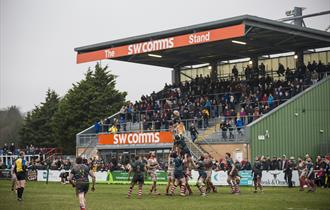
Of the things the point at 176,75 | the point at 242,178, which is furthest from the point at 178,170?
the point at 176,75

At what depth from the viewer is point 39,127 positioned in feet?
283

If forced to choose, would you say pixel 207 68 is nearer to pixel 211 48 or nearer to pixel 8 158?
pixel 211 48

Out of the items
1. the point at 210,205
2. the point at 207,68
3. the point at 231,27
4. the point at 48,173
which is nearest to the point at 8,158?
the point at 48,173

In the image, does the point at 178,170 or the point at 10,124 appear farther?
the point at 10,124

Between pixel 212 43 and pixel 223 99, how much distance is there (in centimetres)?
445

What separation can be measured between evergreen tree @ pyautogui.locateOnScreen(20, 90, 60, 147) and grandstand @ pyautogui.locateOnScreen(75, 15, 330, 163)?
31.3 metres

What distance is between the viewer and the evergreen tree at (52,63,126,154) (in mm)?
77312

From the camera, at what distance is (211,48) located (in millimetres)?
51938

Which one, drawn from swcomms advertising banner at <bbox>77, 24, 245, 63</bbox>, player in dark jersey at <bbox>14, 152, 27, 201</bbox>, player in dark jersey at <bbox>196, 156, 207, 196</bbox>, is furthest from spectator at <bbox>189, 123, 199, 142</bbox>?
player in dark jersey at <bbox>14, 152, 27, 201</bbox>

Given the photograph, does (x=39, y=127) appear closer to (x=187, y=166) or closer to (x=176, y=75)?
(x=176, y=75)

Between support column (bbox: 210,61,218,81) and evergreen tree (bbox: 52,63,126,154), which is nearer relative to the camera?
support column (bbox: 210,61,218,81)

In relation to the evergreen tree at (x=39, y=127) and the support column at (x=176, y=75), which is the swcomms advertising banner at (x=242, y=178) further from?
the evergreen tree at (x=39, y=127)

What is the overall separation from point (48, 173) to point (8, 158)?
8.77 metres

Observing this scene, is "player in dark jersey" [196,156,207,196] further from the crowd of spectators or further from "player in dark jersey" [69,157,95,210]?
the crowd of spectators
